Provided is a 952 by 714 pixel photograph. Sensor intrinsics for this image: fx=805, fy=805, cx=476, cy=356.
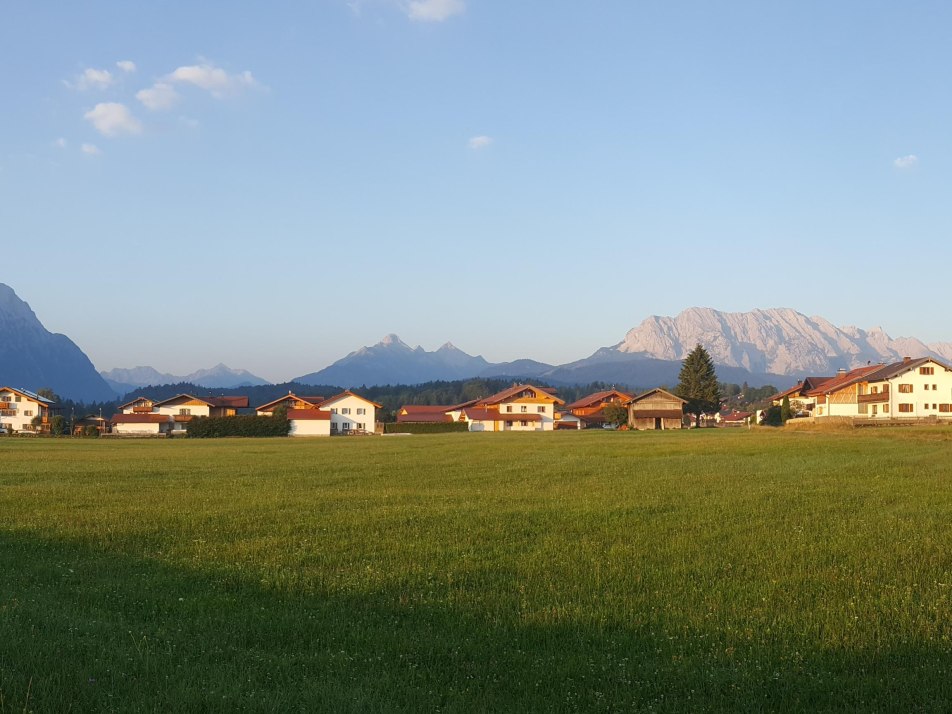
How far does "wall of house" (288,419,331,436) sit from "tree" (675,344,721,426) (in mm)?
57154

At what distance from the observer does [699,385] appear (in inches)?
5113

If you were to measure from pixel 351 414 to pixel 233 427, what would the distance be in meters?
25.3

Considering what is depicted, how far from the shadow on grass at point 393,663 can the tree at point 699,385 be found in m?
124

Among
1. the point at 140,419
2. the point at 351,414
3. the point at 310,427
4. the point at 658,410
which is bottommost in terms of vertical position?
the point at 310,427

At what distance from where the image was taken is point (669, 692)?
305 inches

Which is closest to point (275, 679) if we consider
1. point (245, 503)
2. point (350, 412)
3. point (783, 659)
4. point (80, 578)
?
point (783, 659)

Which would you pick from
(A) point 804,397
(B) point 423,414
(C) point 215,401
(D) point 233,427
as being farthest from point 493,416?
(A) point 804,397

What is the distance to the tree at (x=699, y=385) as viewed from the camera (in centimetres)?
12912

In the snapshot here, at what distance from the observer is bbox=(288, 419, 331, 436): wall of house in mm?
122625

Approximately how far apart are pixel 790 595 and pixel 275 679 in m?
7.25

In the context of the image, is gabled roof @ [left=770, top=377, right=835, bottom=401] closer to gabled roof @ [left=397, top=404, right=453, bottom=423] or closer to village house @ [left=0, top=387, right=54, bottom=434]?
gabled roof @ [left=397, top=404, right=453, bottom=423]

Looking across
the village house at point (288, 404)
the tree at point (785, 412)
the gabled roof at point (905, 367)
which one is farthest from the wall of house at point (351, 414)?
the gabled roof at point (905, 367)

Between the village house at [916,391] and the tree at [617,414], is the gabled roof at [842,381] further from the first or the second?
the tree at [617,414]

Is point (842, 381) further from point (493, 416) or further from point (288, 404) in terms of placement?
point (288, 404)
